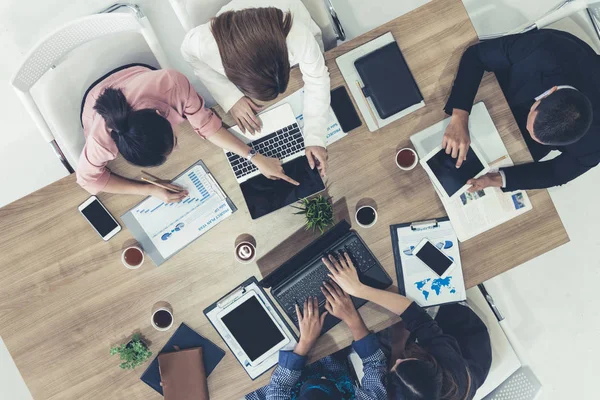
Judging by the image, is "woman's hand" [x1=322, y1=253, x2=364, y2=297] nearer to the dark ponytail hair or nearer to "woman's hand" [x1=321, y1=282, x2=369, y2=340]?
"woman's hand" [x1=321, y1=282, x2=369, y2=340]

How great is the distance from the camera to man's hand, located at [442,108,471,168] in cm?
147

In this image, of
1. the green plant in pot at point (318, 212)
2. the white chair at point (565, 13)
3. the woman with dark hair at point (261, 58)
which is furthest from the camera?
the white chair at point (565, 13)

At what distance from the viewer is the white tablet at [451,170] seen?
151 centimetres

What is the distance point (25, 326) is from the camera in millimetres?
1587

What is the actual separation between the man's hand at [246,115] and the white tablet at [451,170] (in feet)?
2.08

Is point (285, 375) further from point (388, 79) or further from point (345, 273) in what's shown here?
point (388, 79)

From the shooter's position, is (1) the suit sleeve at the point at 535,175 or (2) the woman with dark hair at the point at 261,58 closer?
(2) the woman with dark hair at the point at 261,58

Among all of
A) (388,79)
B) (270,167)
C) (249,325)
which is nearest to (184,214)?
(270,167)

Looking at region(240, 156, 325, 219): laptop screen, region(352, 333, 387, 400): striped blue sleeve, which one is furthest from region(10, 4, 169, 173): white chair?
region(352, 333, 387, 400): striped blue sleeve

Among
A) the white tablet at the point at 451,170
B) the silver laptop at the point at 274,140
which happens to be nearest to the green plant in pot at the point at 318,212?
the silver laptop at the point at 274,140

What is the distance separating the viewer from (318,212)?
4.94 feet

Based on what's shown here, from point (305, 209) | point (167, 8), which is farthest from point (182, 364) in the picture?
point (167, 8)

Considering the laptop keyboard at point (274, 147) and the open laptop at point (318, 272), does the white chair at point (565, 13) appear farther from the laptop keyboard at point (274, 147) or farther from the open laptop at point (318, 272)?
the open laptop at point (318, 272)

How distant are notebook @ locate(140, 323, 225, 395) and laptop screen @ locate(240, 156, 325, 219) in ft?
1.69
